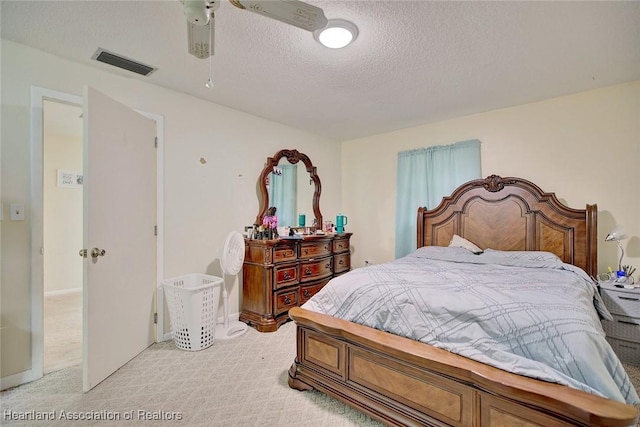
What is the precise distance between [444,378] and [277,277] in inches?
80.7

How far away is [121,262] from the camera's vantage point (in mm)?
2398

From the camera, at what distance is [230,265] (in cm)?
300

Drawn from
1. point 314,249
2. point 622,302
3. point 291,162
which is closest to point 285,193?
point 291,162

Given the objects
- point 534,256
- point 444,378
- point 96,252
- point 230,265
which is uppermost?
point 96,252

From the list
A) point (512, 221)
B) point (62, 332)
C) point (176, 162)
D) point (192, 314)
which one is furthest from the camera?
point (512, 221)

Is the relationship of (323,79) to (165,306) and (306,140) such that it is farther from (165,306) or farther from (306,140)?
(165,306)

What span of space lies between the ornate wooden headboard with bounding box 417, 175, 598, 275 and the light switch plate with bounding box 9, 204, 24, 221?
3862 mm

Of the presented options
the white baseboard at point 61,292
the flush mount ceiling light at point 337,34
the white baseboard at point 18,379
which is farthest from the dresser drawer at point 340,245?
the white baseboard at point 61,292

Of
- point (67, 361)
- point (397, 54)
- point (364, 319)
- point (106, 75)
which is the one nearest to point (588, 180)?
point (397, 54)

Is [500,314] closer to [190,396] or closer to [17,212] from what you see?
[190,396]

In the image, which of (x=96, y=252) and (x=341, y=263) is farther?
(x=341, y=263)

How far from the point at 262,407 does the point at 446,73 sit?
293cm

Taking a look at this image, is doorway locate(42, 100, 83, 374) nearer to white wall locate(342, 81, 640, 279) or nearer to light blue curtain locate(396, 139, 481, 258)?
light blue curtain locate(396, 139, 481, 258)

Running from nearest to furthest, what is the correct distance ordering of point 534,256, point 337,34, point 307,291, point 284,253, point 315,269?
point 337,34 < point 534,256 < point 284,253 < point 307,291 < point 315,269
